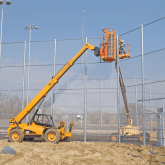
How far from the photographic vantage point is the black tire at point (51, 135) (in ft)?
48.6

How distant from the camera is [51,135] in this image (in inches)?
590

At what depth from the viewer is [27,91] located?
63.1 ft

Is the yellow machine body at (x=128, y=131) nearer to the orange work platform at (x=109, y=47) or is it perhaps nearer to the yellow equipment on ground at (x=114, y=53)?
the yellow equipment on ground at (x=114, y=53)

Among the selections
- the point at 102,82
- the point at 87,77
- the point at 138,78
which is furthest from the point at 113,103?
the point at 138,78

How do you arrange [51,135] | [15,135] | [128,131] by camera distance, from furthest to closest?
1. [128,131]
2. [15,135]
3. [51,135]

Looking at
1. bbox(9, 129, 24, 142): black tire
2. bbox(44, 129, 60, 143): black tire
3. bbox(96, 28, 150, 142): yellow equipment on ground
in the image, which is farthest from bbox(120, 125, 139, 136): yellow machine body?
bbox(9, 129, 24, 142): black tire

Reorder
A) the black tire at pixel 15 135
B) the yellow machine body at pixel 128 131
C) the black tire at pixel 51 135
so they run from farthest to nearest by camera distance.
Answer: the yellow machine body at pixel 128 131 → the black tire at pixel 15 135 → the black tire at pixel 51 135

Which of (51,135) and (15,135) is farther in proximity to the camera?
(15,135)

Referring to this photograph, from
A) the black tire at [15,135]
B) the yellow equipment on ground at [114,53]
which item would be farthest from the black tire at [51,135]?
the yellow equipment on ground at [114,53]

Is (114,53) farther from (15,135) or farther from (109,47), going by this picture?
(15,135)

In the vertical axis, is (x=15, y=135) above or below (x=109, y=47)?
below

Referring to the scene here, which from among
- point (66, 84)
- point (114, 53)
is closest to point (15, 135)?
point (66, 84)

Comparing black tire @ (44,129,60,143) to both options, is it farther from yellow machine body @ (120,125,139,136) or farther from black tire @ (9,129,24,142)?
yellow machine body @ (120,125,139,136)

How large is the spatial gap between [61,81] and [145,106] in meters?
6.56
